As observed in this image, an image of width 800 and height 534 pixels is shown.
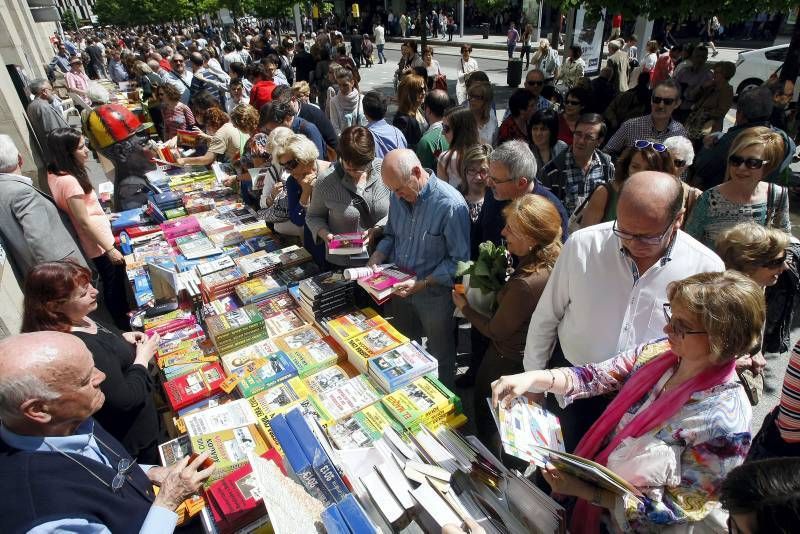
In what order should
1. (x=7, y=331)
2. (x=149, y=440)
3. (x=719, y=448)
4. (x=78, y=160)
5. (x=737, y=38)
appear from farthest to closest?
(x=737, y=38) → (x=78, y=160) → (x=7, y=331) → (x=149, y=440) → (x=719, y=448)

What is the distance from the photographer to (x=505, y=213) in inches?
97.0

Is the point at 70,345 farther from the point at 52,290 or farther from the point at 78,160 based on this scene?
the point at 78,160

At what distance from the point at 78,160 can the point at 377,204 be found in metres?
2.61

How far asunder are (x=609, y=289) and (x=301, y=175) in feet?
8.39

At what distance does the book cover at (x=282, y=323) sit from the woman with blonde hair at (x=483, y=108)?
2995 mm

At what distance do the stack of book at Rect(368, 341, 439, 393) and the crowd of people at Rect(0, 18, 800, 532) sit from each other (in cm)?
45

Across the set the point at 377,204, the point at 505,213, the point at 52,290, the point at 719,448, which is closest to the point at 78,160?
the point at 52,290

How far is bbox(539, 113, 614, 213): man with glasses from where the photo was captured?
3717mm

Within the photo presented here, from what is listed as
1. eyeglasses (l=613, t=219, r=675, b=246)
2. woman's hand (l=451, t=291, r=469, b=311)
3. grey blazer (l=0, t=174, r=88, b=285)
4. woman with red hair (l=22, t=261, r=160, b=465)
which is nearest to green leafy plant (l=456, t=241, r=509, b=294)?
woman's hand (l=451, t=291, r=469, b=311)

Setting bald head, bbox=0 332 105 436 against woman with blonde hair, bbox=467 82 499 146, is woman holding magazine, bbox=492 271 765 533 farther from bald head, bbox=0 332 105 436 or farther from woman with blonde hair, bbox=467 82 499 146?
woman with blonde hair, bbox=467 82 499 146

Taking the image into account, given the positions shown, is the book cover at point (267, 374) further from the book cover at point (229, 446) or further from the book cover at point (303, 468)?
the book cover at point (303, 468)

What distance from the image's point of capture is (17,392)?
4.71 feet

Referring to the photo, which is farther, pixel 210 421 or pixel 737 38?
pixel 737 38

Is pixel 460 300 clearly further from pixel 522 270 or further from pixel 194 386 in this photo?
pixel 194 386
